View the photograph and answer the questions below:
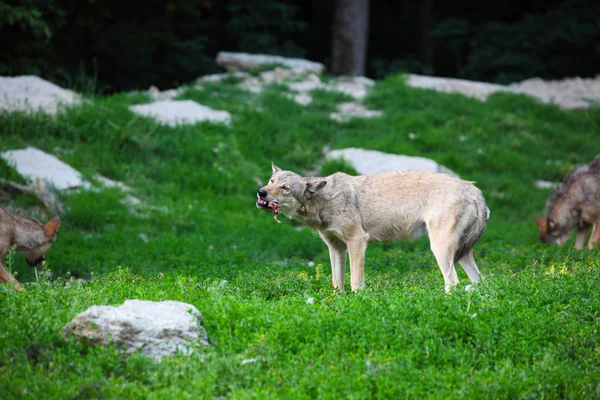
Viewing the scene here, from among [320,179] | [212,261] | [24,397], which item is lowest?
[212,261]

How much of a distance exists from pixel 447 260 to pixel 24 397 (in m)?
5.01

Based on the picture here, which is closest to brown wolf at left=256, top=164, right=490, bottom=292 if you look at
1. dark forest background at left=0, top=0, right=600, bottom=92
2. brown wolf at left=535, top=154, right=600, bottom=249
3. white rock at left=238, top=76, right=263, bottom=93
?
brown wolf at left=535, top=154, right=600, bottom=249

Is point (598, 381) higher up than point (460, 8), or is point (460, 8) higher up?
point (460, 8)

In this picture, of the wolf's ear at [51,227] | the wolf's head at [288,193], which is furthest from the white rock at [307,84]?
the wolf's head at [288,193]

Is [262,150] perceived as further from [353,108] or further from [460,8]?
[460,8]

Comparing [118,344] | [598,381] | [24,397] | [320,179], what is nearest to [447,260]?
[320,179]

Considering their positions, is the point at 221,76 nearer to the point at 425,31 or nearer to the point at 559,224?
the point at 425,31

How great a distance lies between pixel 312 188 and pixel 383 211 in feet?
3.17

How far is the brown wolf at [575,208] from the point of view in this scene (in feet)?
45.7

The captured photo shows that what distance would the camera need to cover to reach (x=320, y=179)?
9.62 m

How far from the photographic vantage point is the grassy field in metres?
6.52

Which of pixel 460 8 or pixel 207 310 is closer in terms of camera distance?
pixel 207 310

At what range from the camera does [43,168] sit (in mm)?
14789

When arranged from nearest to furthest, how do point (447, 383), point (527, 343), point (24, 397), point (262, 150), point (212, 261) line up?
point (24, 397)
point (447, 383)
point (527, 343)
point (212, 261)
point (262, 150)
